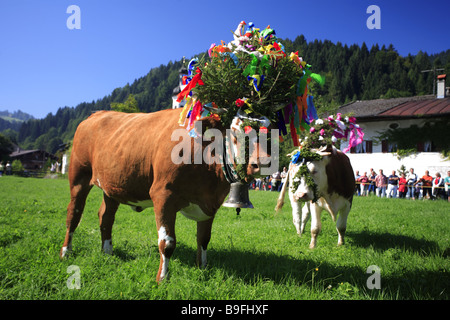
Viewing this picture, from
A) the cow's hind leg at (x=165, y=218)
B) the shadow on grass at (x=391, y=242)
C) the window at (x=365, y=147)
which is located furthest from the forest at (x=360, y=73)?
the cow's hind leg at (x=165, y=218)

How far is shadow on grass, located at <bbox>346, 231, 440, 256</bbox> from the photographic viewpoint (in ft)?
16.1

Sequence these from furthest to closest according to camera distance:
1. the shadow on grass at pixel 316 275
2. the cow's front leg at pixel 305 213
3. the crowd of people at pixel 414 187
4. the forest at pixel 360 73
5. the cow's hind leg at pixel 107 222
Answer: the forest at pixel 360 73 < the crowd of people at pixel 414 187 < the cow's front leg at pixel 305 213 < the cow's hind leg at pixel 107 222 < the shadow on grass at pixel 316 275

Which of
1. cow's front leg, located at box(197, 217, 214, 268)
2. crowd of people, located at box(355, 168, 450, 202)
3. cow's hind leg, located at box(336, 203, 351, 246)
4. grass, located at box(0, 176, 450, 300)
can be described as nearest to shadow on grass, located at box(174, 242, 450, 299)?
grass, located at box(0, 176, 450, 300)

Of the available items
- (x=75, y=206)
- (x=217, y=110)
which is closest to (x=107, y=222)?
(x=75, y=206)

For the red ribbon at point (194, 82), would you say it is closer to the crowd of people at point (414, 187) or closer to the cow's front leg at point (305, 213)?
the cow's front leg at point (305, 213)

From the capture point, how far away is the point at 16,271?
3.29 m

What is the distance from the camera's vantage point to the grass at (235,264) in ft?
9.55

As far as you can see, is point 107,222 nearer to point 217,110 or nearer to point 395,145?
point 217,110

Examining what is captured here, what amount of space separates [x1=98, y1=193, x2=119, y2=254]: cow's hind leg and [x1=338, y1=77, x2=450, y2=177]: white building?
20.6 metres

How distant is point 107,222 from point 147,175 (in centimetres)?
159

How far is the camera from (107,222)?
14.6ft

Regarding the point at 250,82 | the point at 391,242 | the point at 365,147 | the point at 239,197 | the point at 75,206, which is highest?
the point at 365,147

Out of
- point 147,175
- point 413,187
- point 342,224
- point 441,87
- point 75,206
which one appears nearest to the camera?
A: point 147,175

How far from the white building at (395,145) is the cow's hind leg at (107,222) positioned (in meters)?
20.6
